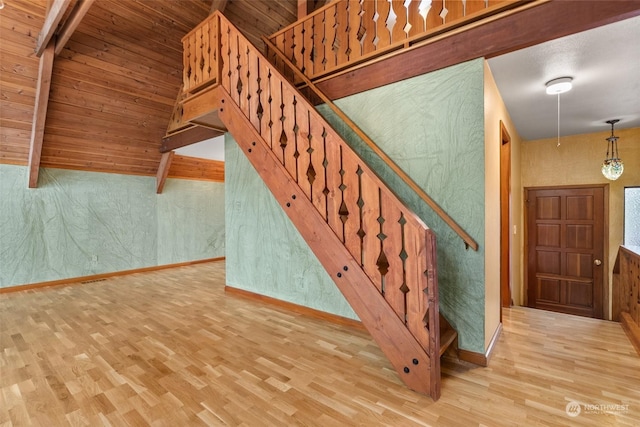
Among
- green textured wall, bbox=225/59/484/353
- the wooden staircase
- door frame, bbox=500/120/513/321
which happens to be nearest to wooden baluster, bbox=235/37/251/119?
the wooden staircase

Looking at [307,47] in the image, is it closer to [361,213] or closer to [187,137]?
[361,213]

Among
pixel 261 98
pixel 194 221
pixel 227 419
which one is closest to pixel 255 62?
pixel 261 98

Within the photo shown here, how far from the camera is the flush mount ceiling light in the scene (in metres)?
2.60

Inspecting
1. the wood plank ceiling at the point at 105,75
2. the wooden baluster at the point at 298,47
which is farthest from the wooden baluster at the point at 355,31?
the wood plank ceiling at the point at 105,75

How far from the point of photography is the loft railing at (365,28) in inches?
87.3

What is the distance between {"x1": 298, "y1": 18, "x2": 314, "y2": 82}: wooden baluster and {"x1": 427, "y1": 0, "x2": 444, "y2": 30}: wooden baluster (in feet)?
4.25

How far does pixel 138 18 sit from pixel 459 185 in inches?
181

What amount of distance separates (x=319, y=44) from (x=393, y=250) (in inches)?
96.4

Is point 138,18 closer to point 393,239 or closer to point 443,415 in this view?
point 393,239

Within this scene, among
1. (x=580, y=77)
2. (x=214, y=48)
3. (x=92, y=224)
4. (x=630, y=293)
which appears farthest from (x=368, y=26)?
(x=92, y=224)

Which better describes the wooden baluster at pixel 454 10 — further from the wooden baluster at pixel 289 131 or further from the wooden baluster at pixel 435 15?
the wooden baluster at pixel 289 131

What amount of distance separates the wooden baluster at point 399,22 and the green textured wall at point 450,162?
40cm

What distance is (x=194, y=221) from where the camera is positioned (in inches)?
275

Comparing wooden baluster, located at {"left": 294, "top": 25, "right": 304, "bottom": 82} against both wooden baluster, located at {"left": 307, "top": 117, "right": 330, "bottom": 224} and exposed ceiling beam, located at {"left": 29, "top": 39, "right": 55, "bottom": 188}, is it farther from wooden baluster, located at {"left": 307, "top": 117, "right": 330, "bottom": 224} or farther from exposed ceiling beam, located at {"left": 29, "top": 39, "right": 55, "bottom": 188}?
exposed ceiling beam, located at {"left": 29, "top": 39, "right": 55, "bottom": 188}
